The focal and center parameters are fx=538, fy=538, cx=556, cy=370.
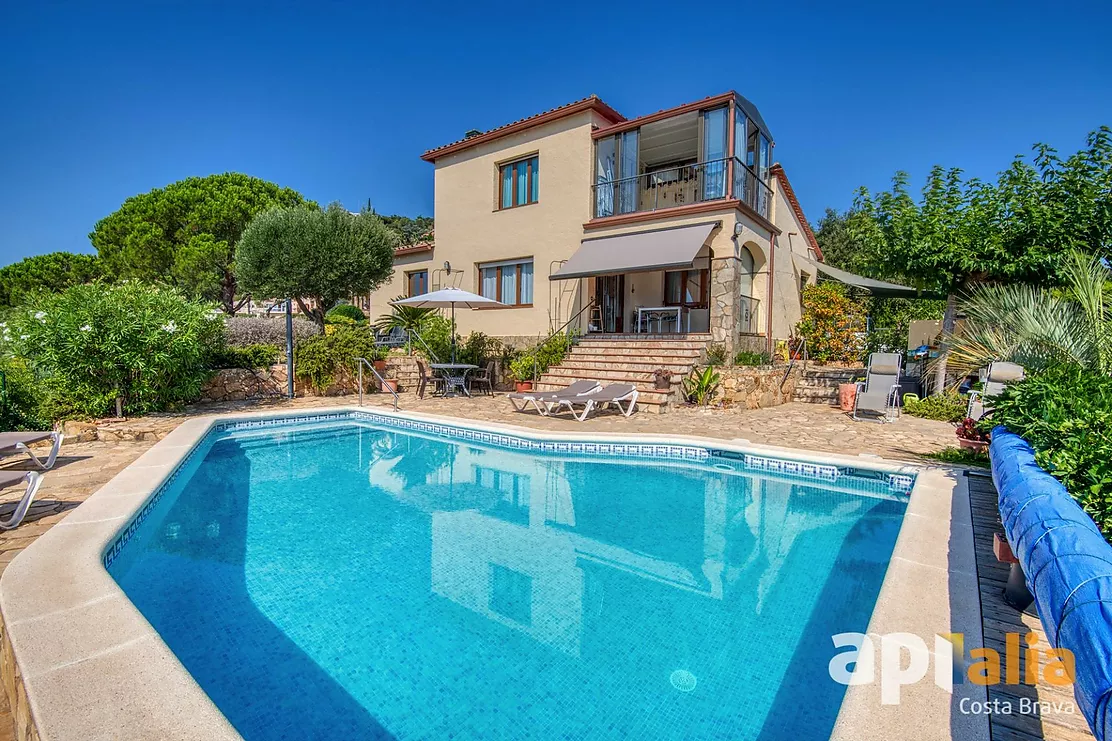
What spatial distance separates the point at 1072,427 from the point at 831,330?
66.2 feet

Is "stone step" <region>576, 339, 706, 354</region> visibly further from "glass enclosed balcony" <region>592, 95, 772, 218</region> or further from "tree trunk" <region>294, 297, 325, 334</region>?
"tree trunk" <region>294, 297, 325, 334</region>

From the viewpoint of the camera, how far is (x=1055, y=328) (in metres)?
6.97

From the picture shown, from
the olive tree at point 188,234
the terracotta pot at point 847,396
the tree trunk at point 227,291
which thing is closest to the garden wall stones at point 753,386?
the terracotta pot at point 847,396

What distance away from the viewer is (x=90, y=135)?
24.5 metres

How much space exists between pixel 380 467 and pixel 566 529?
486cm

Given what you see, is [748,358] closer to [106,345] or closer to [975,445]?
[975,445]

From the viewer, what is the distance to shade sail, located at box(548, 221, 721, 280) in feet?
57.0

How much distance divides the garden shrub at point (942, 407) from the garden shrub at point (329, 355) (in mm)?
17277

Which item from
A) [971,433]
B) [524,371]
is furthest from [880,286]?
[524,371]

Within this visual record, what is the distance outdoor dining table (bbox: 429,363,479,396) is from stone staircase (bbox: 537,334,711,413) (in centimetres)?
267

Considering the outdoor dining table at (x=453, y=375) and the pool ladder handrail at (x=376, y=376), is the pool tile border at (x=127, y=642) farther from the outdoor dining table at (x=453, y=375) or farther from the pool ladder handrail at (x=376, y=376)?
the outdoor dining table at (x=453, y=375)

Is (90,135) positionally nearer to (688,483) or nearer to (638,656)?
(688,483)

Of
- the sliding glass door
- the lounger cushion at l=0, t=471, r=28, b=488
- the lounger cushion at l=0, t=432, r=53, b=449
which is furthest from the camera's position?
the sliding glass door

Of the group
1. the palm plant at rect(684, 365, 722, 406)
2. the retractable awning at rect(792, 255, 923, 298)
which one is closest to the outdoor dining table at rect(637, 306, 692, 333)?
Answer: the palm plant at rect(684, 365, 722, 406)
